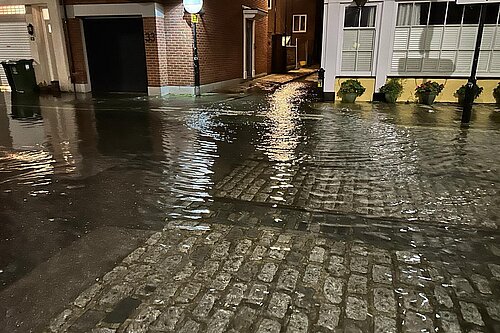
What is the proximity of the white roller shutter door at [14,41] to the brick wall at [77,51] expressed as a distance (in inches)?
82.3

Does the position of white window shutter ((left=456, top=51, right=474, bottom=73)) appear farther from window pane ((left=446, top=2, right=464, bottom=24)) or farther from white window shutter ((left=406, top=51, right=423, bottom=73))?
white window shutter ((left=406, top=51, right=423, bottom=73))

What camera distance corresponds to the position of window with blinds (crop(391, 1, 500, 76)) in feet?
32.0

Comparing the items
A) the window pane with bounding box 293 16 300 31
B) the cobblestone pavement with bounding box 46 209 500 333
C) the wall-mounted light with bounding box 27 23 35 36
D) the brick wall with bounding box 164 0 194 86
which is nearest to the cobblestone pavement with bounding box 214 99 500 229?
the cobblestone pavement with bounding box 46 209 500 333

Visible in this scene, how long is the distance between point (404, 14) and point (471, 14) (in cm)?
163

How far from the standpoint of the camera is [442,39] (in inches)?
393

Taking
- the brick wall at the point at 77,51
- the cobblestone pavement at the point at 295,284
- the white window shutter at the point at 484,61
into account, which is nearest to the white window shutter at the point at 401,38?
the white window shutter at the point at 484,61

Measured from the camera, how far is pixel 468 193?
173 inches

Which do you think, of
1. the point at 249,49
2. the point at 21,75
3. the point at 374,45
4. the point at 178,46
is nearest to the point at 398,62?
the point at 374,45

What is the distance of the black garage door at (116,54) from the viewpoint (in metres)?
12.9

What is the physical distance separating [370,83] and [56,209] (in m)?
9.15

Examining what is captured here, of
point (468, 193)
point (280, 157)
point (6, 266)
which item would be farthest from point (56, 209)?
point (468, 193)

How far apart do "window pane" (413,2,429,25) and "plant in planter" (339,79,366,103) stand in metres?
2.12

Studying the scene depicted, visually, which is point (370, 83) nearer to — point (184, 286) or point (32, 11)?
point (184, 286)

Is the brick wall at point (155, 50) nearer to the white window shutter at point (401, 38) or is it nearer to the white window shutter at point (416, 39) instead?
the white window shutter at point (401, 38)
